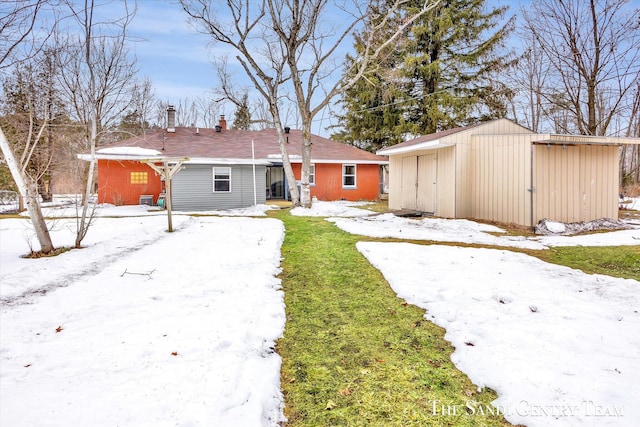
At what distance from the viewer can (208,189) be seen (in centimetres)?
1633

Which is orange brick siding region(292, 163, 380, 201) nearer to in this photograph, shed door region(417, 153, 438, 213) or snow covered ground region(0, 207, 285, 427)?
shed door region(417, 153, 438, 213)

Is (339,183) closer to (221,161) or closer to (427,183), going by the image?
(221,161)

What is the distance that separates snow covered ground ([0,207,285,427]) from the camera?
2119 millimetres

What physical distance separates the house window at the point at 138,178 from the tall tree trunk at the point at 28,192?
11.5 meters

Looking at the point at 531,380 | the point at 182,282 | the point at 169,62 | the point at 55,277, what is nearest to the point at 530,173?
the point at 531,380

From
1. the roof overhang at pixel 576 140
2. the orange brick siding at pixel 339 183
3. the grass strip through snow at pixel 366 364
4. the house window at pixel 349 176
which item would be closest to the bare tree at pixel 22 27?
the grass strip through snow at pixel 366 364

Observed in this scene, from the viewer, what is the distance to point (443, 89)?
829 inches

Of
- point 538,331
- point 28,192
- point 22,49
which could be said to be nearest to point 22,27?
point 22,49

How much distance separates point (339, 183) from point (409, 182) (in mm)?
6279

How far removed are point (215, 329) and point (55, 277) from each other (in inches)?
135

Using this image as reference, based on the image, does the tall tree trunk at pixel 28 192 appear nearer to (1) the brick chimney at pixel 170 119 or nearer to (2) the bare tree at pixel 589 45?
(1) the brick chimney at pixel 170 119

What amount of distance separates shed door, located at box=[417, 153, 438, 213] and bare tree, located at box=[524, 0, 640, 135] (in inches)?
204

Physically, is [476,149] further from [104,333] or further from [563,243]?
[104,333]

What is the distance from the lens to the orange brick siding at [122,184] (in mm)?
16969
